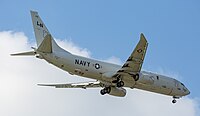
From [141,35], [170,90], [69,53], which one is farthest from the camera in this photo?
Result: [170,90]

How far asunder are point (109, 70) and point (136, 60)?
534 cm

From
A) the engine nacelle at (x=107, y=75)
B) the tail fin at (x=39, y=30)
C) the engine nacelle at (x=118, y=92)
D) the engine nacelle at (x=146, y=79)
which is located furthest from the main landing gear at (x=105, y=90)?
the tail fin at (x=39, y=30)

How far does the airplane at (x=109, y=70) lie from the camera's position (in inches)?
2329

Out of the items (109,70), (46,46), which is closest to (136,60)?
(109,70)

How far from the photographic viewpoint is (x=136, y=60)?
59562mm

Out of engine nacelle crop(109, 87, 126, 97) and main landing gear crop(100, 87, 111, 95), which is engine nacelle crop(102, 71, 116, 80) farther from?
engine nacelle crop(109, 87, 126, 97)

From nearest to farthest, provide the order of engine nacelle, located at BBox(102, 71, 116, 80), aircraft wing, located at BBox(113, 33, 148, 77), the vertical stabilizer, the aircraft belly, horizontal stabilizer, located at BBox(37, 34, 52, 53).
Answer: aircraft wing, located at BBox(113, 33, 148, 77) → horizontal stabilizer, located at BBox(37, 34, 52, 53) → engine nacelle, located at BBox(102, 71, 116, 80) → the vertical stabilizer → the aircraft belly

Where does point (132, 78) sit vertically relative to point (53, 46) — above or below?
below

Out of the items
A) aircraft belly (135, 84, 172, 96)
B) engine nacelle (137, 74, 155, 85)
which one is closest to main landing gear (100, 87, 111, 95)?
aircraft belly (135, 84, 172, 96)

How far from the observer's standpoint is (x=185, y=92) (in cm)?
6944

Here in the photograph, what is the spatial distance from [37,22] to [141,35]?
48.6 ft

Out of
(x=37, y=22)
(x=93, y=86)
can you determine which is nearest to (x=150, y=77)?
(x=93, y=86)

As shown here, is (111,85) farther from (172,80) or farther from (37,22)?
(37,22)

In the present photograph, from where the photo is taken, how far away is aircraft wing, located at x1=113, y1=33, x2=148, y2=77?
5728 centimetres
